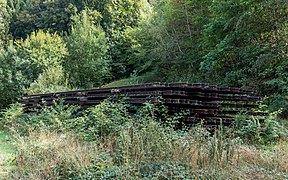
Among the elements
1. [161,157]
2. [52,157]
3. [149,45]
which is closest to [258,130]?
[161,157]

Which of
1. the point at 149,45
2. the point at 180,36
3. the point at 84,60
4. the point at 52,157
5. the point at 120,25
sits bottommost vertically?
the point at 52,157

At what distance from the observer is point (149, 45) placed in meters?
15.5

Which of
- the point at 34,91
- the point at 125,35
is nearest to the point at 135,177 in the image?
the point at 34,91

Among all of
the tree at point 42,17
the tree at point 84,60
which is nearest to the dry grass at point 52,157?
the tree at point 84,60

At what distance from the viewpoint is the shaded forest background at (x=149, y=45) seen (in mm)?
7555

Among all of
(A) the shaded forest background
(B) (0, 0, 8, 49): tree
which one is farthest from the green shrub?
(B) (0, 0, 8, 49): tree

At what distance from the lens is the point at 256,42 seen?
8359 mm

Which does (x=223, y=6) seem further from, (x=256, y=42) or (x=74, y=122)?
(x=74, y=122)

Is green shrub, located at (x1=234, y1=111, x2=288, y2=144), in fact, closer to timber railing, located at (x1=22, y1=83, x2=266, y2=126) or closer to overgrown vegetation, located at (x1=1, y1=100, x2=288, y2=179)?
overgrown vegetation, located at (x1=1, y1=100, x2=288, y2=179)

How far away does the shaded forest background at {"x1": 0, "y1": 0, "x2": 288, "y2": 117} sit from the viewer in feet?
24.8

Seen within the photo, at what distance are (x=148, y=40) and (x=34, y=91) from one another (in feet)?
25.6

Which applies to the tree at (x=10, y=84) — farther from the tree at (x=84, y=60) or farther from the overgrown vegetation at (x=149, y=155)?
the overgrown vegetation at (x=149, y=155)

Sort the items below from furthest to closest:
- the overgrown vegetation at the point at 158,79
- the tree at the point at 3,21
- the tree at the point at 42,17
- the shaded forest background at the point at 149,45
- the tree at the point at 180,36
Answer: the tree at the point at 3,21 < the tree at the point at 42,17 < the tree at the point at 180,36 < the shaded forest background at the point at 149,45 < the overgrown vegetation at the point at 158,79

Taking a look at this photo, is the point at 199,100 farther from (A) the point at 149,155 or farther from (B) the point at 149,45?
(B) the point at 149,45
